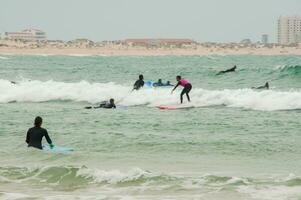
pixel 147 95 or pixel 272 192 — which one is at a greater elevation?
pixel 272 192

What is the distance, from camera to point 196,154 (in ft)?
51.6

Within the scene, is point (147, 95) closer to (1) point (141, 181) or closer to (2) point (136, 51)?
(1) point (141, 181)

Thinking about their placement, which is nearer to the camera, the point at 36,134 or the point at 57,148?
the point at 36,134

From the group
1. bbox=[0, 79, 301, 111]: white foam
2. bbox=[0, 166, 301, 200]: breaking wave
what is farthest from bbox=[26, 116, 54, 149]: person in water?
bbox=[0, 79, 301, 111]: white foam

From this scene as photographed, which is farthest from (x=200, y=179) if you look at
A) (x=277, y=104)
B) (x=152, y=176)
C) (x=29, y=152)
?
(x=277, y=104)

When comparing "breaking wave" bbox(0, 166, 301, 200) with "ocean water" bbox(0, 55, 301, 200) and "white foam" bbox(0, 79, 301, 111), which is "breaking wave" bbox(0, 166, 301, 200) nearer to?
"ocean water" bbox(0, 55, 301, 200)

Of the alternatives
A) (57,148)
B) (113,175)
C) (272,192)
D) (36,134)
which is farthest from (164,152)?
(272,192)

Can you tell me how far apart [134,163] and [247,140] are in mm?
3673

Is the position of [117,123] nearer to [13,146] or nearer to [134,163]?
[13,146]

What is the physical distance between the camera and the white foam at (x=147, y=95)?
86.5 ft

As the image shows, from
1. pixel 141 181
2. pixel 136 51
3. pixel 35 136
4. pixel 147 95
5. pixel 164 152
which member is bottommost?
pixel 136 51

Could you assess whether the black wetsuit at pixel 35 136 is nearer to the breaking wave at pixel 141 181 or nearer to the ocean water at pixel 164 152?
the ocean water at pixel 164 152

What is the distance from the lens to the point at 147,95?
1216 inches

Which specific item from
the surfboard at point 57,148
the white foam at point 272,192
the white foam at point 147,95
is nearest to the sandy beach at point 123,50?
the white foam at point 147,95
